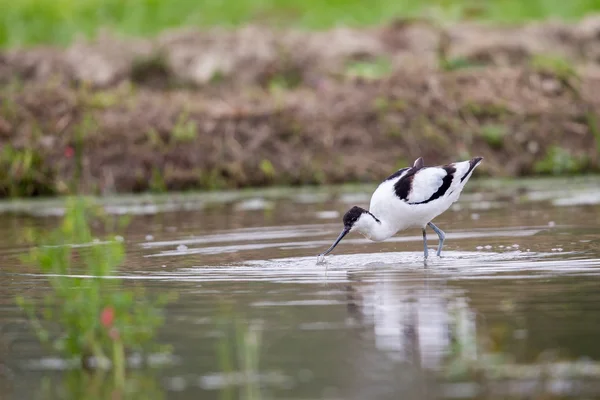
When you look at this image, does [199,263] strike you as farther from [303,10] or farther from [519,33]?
[303,10]

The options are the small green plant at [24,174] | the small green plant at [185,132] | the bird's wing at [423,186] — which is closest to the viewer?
the bird's wing at [423,186]

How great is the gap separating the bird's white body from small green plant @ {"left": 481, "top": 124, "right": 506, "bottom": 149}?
9.55 meters

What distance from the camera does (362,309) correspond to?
8.89 meters

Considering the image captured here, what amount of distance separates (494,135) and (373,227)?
10.3 meters

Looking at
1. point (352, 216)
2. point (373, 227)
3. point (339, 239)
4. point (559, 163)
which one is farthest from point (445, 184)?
point (559, 163)

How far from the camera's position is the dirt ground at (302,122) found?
2219 centimetres

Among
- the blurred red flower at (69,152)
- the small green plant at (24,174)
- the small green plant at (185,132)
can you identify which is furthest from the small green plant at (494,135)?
the small green plant at (24,174)

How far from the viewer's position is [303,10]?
3278 centimetres

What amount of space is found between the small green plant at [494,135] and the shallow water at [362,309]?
5.88 metres

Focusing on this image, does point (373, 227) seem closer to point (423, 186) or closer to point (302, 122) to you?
point (423, 186)

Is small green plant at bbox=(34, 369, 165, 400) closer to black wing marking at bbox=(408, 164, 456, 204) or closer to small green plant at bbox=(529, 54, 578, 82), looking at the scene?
black wing marking at bbox=(408, 164, 456, 204)

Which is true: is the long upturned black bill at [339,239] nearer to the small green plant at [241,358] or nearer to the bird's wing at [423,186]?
the bird's wing at [423,186]

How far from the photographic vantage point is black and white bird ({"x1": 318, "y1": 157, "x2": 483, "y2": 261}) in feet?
40.8

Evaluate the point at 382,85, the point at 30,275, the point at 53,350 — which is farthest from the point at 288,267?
the point at 382,85
